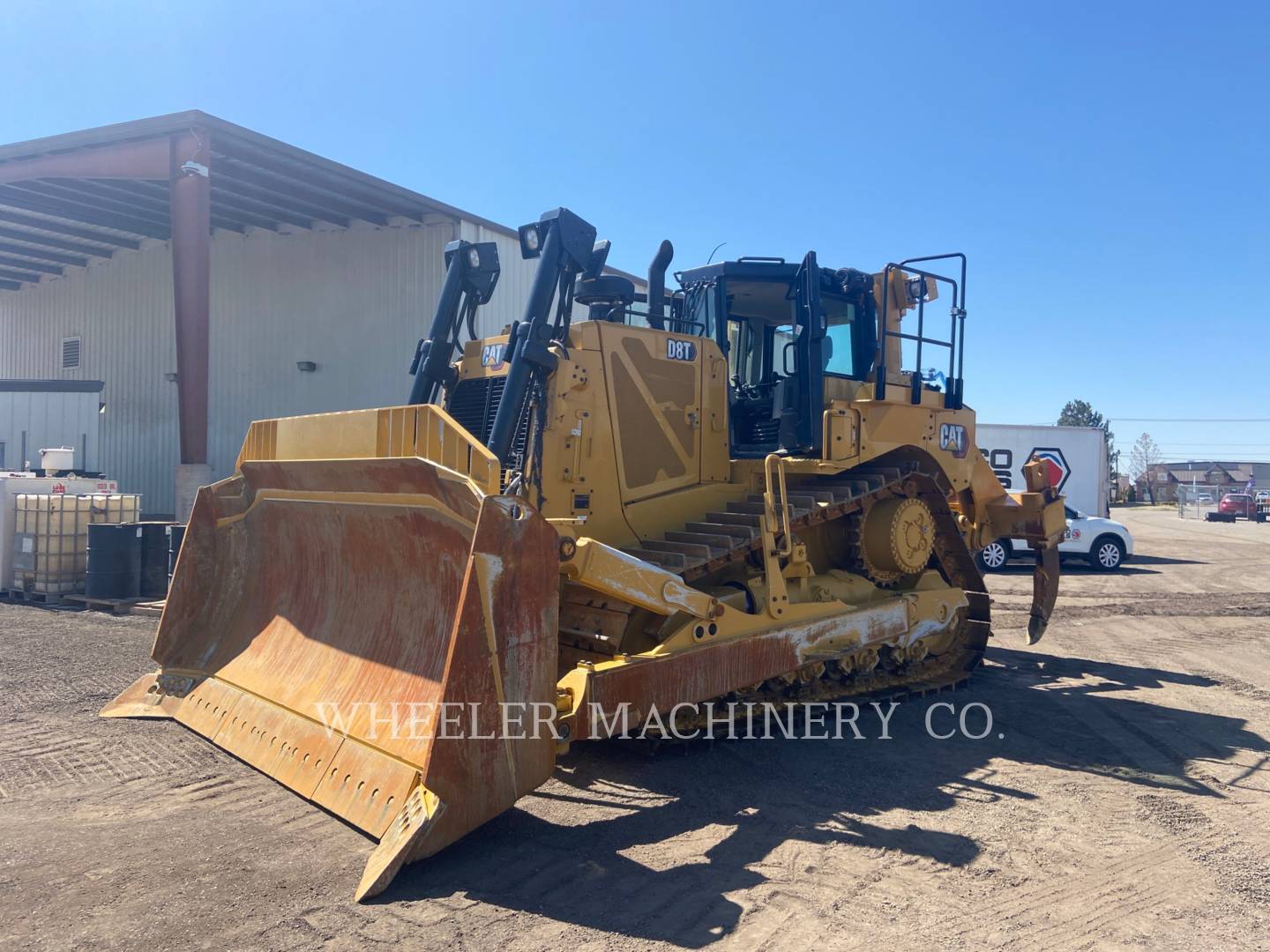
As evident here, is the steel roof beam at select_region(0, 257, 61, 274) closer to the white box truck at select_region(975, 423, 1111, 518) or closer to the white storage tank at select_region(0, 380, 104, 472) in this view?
the white storage tank at select_region(0, 380, 104, 472)

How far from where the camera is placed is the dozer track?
227 inches

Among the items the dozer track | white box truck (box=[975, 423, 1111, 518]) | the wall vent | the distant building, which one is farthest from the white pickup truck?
the distant building

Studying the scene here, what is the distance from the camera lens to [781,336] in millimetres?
7258

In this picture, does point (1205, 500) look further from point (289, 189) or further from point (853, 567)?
point (853, 567)

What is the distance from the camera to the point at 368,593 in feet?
17.1

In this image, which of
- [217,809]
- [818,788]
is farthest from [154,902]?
[818,788]

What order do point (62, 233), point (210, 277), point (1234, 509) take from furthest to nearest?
point (1234, 509) → point (62, 233) → point (210, 277)

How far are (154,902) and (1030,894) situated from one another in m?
3.52

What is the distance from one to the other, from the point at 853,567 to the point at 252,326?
16287 millimetres

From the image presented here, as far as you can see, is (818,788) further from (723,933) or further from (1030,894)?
(723,933)

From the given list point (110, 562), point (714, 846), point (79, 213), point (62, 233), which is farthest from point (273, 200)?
point (714, 846)

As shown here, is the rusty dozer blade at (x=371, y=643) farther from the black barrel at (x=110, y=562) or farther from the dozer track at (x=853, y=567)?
the black barrel at (x=110, y=562)

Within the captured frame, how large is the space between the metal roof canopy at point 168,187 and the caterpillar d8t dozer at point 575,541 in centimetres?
1031

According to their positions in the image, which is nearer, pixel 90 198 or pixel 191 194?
pixel 191 194
